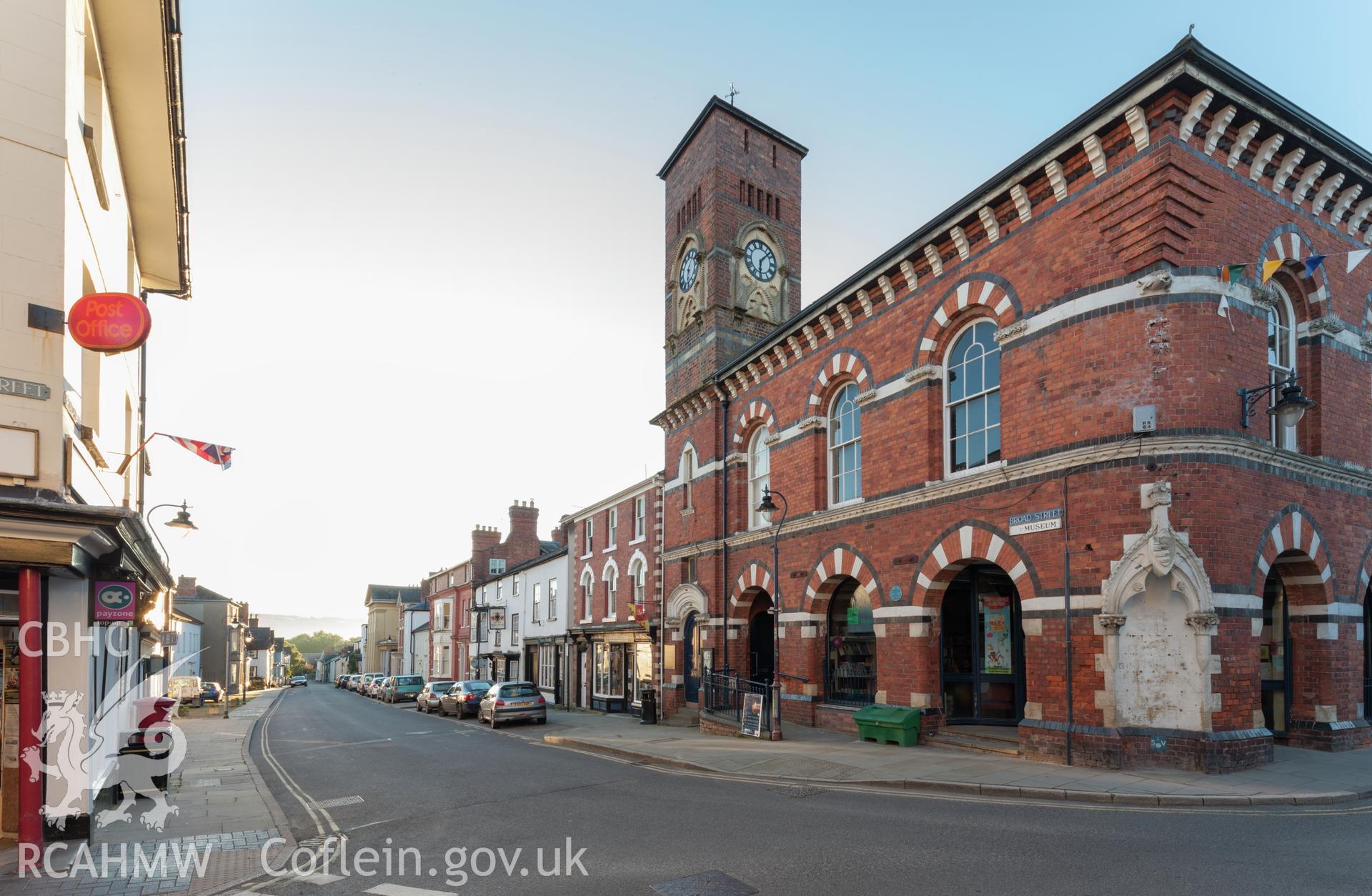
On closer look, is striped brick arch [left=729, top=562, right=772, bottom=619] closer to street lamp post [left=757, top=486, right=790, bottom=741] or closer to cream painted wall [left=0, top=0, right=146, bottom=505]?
street lamp post [left=757, top=486, right=790, bottom=741]

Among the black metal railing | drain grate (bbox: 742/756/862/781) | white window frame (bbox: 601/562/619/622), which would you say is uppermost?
white window frame (bbox: 601/562/619/622)

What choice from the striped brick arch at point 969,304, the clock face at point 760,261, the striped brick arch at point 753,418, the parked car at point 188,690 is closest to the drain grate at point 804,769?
the striped brick arch at point 969,304

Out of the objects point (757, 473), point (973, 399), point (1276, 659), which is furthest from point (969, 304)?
point (757, 473)

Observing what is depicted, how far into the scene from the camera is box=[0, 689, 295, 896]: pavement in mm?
7848

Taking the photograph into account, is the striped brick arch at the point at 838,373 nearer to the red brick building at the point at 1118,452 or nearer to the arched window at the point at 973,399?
the red brick building at the point at 1118,452

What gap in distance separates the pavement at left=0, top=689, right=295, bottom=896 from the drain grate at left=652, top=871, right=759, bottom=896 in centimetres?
432

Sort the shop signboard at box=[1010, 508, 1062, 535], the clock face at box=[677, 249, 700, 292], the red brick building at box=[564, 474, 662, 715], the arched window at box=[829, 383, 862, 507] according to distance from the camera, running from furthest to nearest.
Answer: the red brick building at box=[564, 474, 662, 715] → the clock face at box=[677, 249, 700, 292] → the arched window at box=[829, 383, 862, 507] → the shop signboard at box=[1010, 508, 1062, 535]

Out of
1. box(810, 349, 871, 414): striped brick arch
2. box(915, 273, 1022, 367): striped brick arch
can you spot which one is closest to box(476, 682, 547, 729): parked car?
box(810, 349, 871, 414): striped brick arch

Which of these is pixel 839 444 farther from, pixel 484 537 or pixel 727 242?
pixel 484 537

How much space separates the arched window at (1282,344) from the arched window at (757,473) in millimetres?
11399

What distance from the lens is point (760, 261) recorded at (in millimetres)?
26594

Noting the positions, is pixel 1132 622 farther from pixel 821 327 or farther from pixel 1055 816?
pixel 821 327

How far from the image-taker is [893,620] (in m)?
16.7

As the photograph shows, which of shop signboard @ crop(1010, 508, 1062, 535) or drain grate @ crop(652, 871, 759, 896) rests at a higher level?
shop signboard @ crop(1010, 508, 1062, 535)
